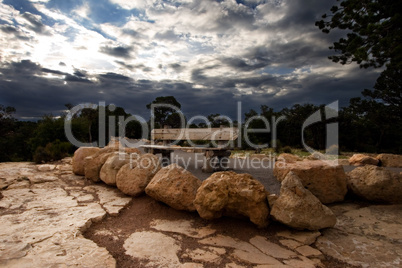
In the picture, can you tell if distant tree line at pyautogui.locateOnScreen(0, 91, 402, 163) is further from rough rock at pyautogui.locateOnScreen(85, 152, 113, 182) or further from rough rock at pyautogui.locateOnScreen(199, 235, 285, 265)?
rough rock at pyautogui.locateOnScreen(199, 235, 285, 265)

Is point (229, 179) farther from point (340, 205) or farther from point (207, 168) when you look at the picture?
point (207, 168)

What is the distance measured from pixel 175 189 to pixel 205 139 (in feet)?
9.75

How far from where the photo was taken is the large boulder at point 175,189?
10.4 feet

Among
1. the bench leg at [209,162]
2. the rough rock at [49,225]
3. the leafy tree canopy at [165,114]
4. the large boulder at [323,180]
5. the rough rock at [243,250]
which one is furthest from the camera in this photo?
the leafy tree canopy at [165,114]

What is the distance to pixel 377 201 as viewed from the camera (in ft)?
11.3

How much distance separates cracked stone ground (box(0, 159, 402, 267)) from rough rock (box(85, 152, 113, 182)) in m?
1.24

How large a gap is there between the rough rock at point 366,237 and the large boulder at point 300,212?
0.17m

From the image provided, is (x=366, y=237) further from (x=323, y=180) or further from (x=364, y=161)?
(x=364, y=161)

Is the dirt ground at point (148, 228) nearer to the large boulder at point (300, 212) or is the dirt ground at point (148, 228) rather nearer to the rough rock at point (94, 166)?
the large boulder at point (300, 212)

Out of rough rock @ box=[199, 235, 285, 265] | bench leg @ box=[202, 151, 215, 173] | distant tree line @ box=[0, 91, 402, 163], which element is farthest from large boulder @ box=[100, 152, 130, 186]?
distant tree line @ box=[0, 91, 402, 163]

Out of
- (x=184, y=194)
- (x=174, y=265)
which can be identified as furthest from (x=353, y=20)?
(x=174, y=265)

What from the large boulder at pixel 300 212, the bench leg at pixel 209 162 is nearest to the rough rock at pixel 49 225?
the large boulder at pixel 300 212

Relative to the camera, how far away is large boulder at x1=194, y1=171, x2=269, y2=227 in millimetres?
2773

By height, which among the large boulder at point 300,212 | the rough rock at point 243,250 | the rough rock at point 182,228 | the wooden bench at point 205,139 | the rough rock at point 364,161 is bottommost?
the rough rock at point 243,250
